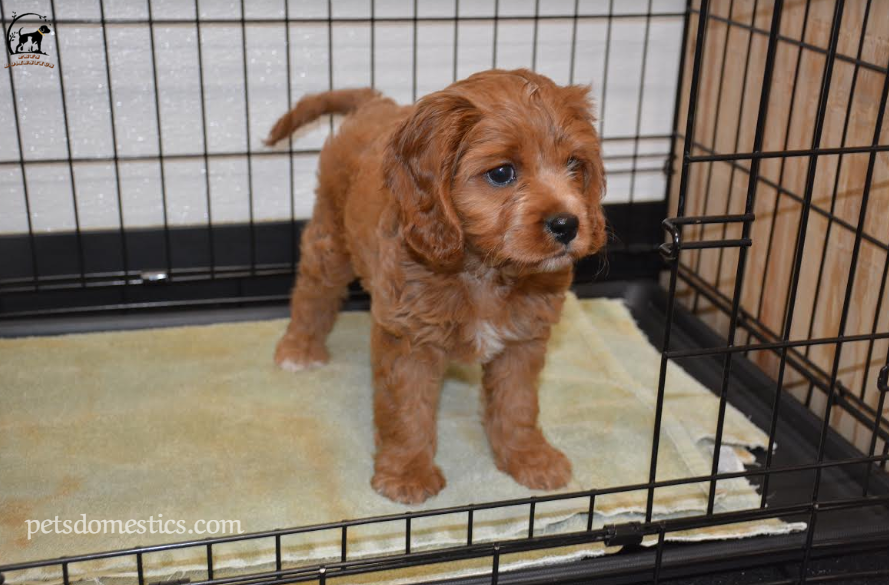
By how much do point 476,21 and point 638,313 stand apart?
4.50 feet

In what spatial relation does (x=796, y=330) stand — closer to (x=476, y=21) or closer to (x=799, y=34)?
(x=799, y=34)

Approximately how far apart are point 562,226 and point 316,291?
1.38m

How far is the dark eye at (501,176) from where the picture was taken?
2219mm

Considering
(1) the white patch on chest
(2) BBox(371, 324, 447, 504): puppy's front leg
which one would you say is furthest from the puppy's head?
(2) BBox(371, 324, 447, 504): puppy's front leg

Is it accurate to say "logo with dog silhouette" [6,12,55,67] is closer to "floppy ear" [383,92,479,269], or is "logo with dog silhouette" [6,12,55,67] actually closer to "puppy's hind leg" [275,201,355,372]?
"puppy's hind leg" [275,201,355,372]

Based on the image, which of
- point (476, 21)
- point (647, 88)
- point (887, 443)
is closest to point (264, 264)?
point (476, 21)

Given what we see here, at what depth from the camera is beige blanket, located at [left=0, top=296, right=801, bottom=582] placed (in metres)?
2.56

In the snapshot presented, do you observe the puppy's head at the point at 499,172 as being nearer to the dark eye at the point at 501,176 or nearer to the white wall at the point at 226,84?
the dark eye at the point at 501,176

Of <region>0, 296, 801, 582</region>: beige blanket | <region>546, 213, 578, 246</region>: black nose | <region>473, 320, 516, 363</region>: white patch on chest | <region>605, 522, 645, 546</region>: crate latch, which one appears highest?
<region>546, 213, 578, 246</region>: black nose

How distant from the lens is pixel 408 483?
2684mm

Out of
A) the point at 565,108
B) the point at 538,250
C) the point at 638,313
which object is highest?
the point at 565,108

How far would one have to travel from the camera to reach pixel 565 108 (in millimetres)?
2234

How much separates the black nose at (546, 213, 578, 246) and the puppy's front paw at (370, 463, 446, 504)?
2.89 ft

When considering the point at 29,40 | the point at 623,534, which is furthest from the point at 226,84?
the point at 623,534
